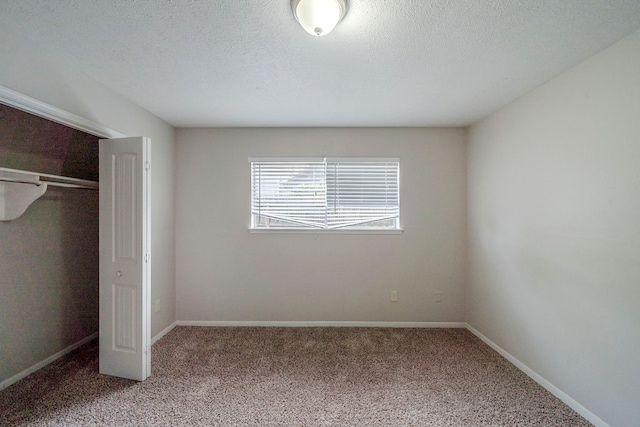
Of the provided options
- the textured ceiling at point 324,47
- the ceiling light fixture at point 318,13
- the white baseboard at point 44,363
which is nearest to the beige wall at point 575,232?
the textured ceiling at point 324,47

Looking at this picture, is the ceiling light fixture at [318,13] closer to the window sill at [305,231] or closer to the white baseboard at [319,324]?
the window sill at [305,231]

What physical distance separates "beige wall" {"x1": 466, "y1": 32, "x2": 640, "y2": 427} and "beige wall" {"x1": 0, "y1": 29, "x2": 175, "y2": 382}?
3.57m

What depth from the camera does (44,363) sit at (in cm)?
225

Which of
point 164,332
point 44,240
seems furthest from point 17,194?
point 164,332

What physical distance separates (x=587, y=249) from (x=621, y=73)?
3.65ft

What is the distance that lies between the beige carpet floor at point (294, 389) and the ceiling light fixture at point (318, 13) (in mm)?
2345

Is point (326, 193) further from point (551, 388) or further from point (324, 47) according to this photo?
point (551, 388)

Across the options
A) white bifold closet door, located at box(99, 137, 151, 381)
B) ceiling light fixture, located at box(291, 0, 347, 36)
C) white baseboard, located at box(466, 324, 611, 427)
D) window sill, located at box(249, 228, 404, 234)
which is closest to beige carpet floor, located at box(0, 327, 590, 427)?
white baseboard, located at box(466, 324, 611, 427)

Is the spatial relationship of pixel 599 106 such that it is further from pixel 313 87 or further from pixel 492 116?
pixel 313 87

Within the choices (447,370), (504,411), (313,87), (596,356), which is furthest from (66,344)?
(596,356)

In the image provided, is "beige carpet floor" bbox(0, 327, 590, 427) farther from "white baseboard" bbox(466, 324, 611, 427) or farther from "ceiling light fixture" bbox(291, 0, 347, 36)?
"ceiling light fixture" bbox(291, 0, 347, 36)

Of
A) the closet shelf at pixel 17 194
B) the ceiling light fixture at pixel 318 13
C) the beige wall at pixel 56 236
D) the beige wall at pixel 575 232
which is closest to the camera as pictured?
the ceiling light fixture at pixel 318 13

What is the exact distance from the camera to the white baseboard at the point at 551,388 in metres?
1.69

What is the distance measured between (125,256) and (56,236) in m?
1.04
